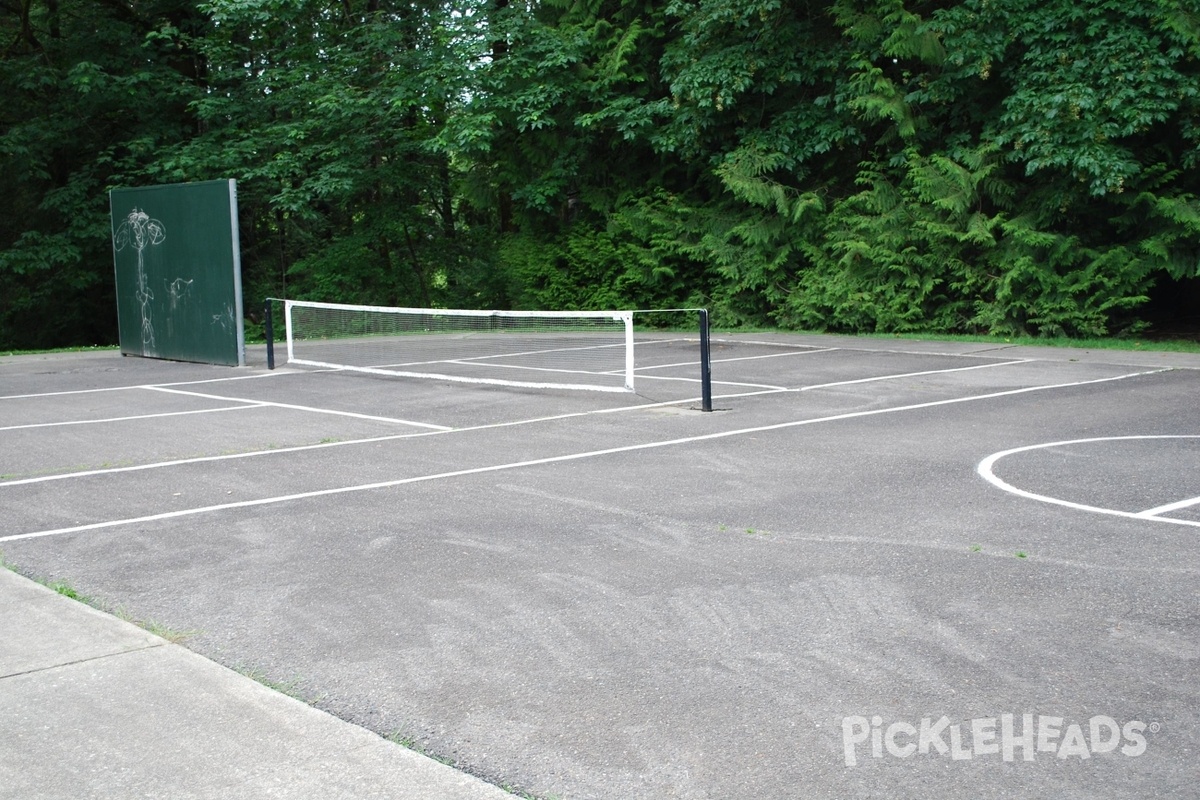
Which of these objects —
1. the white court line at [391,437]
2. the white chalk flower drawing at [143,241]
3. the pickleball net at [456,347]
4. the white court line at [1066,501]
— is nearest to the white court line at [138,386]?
the pickleball net at [456,347]

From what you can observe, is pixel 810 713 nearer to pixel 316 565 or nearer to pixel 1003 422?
pixel 316 565

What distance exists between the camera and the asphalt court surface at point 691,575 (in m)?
4.44

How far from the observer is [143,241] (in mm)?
22094

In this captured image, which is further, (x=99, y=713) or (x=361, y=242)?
(x=361, y=242)

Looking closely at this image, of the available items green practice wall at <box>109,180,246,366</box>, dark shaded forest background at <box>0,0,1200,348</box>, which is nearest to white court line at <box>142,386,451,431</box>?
green practice wall at <box>109,180,246,366</box>

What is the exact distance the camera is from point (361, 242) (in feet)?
98.7

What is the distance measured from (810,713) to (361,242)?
26808 mm

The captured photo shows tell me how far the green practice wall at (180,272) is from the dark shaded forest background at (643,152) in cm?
523

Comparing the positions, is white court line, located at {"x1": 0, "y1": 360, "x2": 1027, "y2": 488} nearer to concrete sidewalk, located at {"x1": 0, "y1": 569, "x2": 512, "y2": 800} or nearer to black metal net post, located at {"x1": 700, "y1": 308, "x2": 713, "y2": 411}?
black metal net post, located at {"x1": 700, "y1": 308, "x2": 713, "y2": 411}

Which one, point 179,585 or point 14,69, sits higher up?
point 14,69

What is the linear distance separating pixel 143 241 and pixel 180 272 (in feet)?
4.80

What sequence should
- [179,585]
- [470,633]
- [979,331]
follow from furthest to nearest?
[979,331]
[179,585]
[470,633]

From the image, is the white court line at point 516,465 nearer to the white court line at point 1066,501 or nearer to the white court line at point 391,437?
the white court line at point 391,437

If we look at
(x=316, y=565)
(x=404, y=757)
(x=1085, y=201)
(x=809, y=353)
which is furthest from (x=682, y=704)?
(x=1085, y=201)
